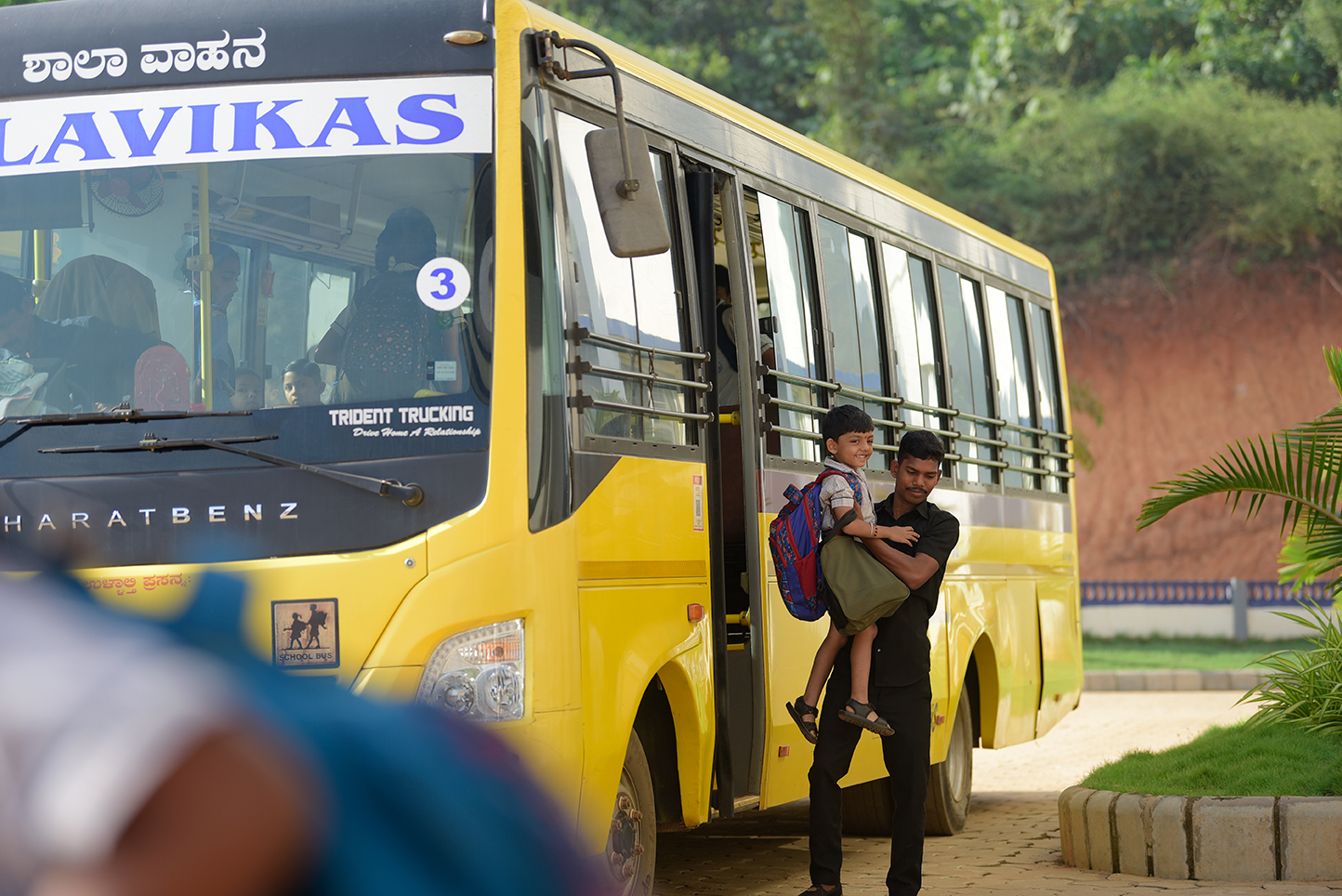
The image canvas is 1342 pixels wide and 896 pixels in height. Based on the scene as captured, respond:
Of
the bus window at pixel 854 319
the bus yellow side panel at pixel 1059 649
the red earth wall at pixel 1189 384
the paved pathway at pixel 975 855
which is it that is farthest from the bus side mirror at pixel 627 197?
the red earth wall at pixel 1189 384

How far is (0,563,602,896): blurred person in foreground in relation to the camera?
92cm

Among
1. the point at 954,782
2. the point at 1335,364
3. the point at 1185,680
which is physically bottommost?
the point at 954,782

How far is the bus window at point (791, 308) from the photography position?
7.51 meters

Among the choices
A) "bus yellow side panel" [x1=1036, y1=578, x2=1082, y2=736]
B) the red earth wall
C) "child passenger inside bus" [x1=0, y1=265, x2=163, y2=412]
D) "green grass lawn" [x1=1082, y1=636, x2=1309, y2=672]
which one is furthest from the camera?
the red earth wall

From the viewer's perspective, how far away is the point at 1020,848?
916cm

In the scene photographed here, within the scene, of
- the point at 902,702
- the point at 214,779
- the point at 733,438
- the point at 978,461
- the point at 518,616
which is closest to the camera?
the point at 214,779

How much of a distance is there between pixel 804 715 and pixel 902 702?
15.5 inches

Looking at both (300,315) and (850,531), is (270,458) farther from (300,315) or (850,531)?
(850,531)

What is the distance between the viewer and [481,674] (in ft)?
16.8

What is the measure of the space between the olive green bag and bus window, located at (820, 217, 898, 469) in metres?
1.58

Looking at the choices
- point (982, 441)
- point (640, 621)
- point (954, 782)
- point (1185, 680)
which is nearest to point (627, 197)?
point (640, 621)

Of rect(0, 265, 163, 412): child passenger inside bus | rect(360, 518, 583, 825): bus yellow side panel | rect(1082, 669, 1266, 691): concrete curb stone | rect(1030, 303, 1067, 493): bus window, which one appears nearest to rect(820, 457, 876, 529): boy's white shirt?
rect(360, 518, 583, 825): bus yellow side panel

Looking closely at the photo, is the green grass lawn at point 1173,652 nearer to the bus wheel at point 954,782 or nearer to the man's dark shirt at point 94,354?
the bus wheel at point 954,782

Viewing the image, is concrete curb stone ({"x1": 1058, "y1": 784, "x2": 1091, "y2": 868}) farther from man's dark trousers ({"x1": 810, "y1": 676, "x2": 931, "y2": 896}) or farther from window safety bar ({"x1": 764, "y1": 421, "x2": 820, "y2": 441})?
window safety bar ({"x1": 764, "y1": 421, "x2": 820, "y2": 441})
